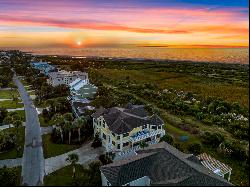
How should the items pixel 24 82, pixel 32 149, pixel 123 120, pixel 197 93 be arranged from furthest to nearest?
pixel 24 82
pixel 197 93
pixel 32 149
pixel 123 120

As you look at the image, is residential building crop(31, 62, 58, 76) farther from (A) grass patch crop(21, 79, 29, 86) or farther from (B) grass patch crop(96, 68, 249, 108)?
(B) grass patch crop(96, 68, 249, 108)

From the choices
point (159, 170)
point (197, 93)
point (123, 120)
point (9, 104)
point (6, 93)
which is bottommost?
point (9, 104)

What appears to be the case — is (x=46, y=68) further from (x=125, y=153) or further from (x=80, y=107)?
(x=125, y=153)

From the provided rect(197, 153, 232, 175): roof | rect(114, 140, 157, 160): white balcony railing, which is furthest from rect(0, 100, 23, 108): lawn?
rect(197, 153, 232, 175): roof

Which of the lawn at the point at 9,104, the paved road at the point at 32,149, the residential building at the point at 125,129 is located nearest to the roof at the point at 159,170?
the paved road at the point at 32,149

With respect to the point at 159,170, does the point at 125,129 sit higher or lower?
higher

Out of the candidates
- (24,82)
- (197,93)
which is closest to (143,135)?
(197,93)
